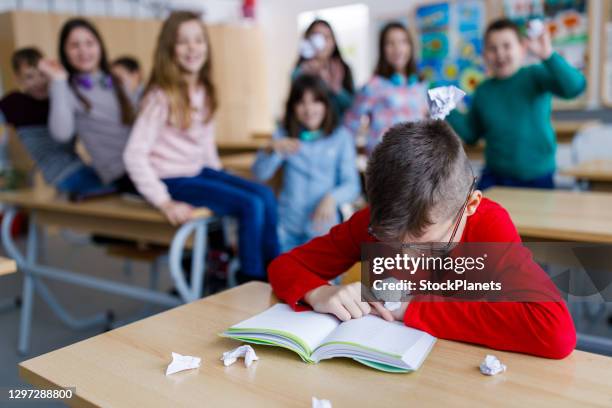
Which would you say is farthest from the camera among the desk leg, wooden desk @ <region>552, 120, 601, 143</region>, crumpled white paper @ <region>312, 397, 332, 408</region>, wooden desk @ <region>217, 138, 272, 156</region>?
wooden desk @ <region>217, 138, 272, 156</region>

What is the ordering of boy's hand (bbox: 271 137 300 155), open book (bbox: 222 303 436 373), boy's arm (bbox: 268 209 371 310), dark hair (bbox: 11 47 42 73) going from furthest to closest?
dark hair (bbox: 11 47 42 73), boy's hand (bbox: 271 137 300 155), boy's arm (bbox: 268 209 371 310), open book (bbox: 222 303 436 373)

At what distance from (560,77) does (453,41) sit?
2.75 metres

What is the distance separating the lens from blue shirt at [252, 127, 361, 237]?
2369 mm

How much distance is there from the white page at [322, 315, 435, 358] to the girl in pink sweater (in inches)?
43.0

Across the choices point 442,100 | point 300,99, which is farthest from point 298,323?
point 300,99

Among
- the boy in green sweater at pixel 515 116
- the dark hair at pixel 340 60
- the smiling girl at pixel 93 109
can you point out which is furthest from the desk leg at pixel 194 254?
the dark hair at pixel 340 60

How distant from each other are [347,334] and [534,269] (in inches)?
12.1

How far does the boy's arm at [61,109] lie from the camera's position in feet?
7.69

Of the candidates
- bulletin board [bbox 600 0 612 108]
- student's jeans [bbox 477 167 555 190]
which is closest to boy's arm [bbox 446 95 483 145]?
student's jeans [bbox 477 167 555 190]

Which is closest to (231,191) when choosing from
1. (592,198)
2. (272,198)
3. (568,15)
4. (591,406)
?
(272,198)

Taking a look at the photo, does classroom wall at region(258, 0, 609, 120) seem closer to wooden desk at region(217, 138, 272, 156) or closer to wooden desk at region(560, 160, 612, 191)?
wooden desk at region(217, 138, 272, 156)

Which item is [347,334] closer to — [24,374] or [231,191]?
[24,374]

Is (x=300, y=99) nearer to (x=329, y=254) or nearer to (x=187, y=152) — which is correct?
(x=187, y=152)

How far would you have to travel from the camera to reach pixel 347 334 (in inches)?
32.3
